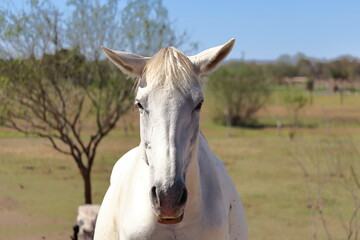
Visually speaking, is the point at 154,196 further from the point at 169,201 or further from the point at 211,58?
the point at 211,58

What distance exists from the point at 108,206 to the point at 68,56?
7.20 meters

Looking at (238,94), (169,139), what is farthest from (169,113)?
(238,94)

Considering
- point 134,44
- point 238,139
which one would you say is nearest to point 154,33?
point 134,44

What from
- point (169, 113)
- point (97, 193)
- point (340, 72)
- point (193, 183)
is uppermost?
point (340, 72)

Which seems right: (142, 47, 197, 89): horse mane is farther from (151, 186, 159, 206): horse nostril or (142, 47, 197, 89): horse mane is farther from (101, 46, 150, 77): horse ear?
(151, 186, 159, 206): horse nostril

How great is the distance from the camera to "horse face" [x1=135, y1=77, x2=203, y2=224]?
194 cm

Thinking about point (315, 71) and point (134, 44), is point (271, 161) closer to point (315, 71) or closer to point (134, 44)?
point (134, 44)

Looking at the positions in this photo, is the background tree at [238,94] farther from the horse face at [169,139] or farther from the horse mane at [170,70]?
the horse face at [169,139]

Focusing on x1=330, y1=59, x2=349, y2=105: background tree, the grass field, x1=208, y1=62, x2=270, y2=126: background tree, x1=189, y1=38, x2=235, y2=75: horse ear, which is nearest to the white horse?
x1=189, y1=38, x2=235, y2=75: horse ear

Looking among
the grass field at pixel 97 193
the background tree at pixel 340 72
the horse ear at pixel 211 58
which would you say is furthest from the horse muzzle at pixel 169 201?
the background tree at pixel 340 72

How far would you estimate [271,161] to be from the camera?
20094 mm

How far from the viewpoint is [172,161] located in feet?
6.51

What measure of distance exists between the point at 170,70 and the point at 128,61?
0.24 m

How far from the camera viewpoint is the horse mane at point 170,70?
218 cm
